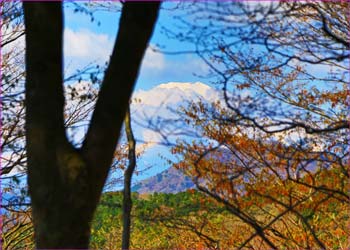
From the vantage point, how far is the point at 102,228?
878 inches

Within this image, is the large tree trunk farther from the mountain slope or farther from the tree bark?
the mountain slope

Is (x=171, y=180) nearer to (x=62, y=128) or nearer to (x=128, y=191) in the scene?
(x=128, y=191)

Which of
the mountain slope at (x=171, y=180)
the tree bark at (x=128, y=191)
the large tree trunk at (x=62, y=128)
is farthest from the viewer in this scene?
the mountain slope at (x=171, y=180)

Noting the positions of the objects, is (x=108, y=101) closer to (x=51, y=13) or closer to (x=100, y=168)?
(x=100, y=168)

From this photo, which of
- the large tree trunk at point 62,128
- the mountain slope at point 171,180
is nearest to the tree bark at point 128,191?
the mountain slope at point 171,180

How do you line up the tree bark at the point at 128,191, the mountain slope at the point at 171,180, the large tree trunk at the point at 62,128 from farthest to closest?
the mountain slope at the point at 171,180
the tree bark at the point at 128,191
the large tree trunk at the point at 62,128

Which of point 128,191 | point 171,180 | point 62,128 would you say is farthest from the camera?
point 171,180

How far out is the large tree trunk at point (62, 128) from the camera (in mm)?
2865

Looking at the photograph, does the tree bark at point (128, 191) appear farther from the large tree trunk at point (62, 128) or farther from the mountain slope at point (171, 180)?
the large tree trunk at point (62, 128)

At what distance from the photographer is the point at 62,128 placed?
2.95 metres

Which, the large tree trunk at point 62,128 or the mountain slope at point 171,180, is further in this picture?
the mountain slope at point 171,180

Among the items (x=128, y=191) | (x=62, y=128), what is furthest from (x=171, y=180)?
(x=62, y=128)

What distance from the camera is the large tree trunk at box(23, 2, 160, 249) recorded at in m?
2.87

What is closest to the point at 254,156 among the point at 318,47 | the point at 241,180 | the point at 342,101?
the point at 241,180
